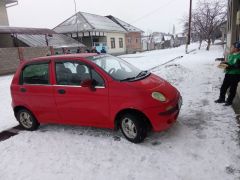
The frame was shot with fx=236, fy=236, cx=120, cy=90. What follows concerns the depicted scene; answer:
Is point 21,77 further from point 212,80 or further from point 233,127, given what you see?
point 212,80

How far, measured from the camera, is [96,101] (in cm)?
434

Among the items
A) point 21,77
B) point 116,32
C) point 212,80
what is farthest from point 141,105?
point 116,32

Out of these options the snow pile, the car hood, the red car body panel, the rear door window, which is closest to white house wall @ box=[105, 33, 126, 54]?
the snow pile

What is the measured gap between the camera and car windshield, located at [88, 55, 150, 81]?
14.6 feet

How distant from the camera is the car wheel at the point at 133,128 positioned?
4059 mm

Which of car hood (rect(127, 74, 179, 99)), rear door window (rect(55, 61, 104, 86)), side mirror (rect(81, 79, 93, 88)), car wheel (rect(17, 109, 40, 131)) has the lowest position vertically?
car wheel (rect(17, 109, 40, 131))

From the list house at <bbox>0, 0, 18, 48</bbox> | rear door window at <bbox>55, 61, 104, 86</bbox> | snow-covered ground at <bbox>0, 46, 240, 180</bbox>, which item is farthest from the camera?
house at <bbox>0, 0, 18, 48</bbox>

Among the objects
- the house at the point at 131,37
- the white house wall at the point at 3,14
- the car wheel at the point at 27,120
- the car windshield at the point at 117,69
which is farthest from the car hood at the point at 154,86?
the house at the point at 131,37

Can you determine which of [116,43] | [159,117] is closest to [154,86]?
[159,117]

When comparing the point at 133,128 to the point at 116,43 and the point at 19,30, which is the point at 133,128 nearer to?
the point at 19,30

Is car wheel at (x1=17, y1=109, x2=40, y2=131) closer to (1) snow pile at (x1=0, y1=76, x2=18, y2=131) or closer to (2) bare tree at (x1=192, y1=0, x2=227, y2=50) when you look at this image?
(1) snow pile at (x1=0, y1=76, x2=18, y2=131)

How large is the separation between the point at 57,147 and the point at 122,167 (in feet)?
4.84

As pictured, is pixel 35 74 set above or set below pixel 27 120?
above

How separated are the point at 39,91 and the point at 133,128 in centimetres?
215
